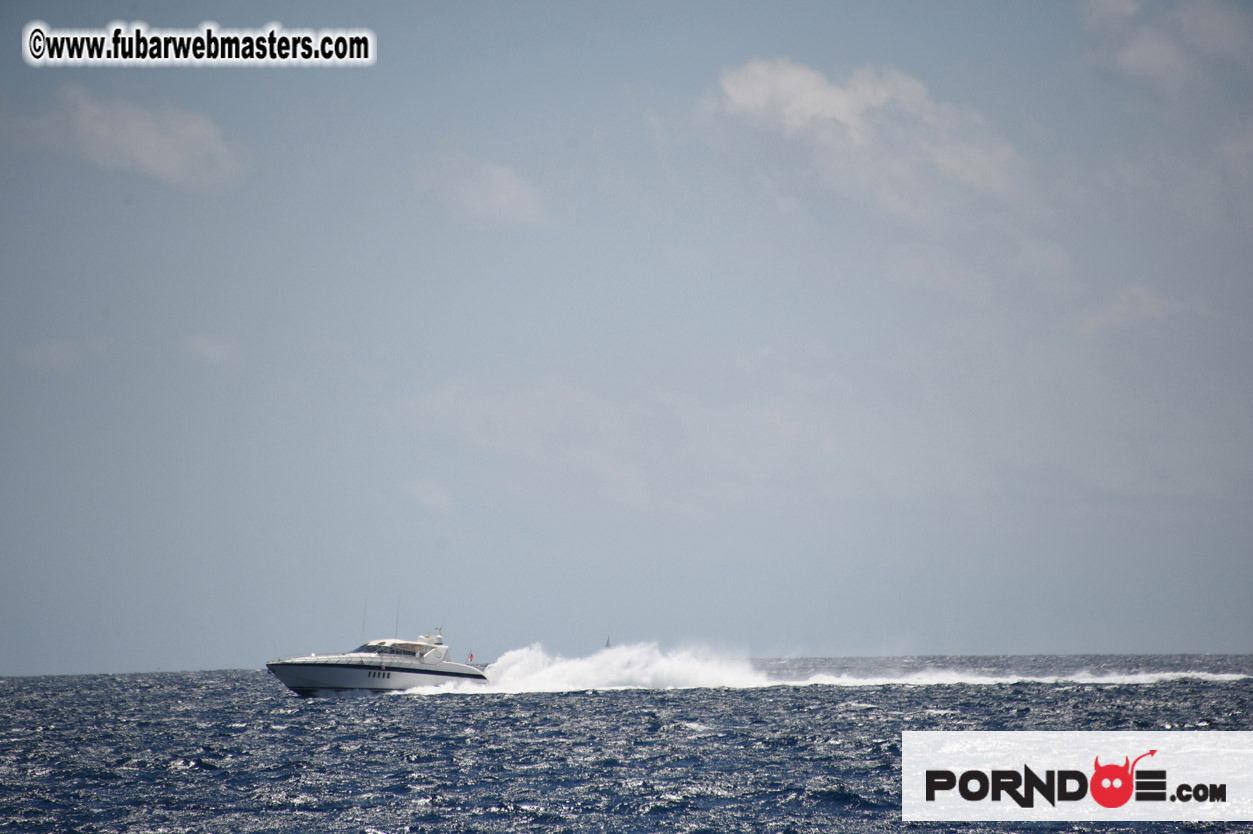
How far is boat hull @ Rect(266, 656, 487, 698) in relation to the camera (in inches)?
2057

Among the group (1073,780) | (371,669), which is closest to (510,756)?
(1073,780)

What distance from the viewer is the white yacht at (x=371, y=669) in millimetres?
52375

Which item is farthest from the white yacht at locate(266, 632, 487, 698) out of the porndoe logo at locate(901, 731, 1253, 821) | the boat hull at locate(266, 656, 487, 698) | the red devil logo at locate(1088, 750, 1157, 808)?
the red devil logo at locate(1088, 750, 1157, 808)

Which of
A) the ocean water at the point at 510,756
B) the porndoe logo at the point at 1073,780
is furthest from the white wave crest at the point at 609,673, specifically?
the porndoe logo at the point at 1073,780

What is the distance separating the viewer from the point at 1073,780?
25688 millimetres

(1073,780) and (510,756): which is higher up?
(1073,780)

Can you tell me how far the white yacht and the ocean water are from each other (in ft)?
2.96

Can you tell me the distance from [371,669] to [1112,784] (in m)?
39.1

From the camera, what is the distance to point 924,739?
115 feet

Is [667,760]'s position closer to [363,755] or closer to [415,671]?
[363,755]

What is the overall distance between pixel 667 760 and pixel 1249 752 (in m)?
19.1

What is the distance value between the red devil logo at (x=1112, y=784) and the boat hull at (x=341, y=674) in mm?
37092

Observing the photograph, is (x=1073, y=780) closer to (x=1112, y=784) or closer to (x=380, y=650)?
(x=1112, y=784)

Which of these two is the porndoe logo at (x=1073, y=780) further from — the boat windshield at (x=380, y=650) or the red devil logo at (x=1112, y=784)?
the boat windshield at (x=380, y=650)
